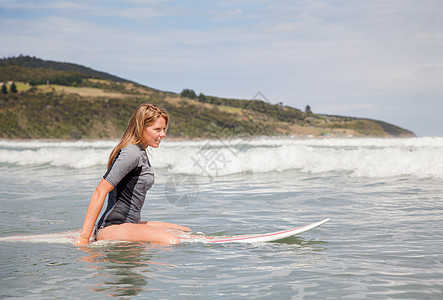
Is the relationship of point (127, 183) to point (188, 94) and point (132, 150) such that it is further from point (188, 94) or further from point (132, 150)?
point (188, 94)

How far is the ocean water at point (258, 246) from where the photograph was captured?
11.6 feet

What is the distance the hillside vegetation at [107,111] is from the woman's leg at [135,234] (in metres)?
58.8

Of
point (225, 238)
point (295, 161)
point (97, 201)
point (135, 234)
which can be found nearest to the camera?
point (97, 201)

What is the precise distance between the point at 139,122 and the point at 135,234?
3.79 ft

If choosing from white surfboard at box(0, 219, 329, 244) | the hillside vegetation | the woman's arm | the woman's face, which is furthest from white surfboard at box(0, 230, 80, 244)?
the hillside vegetation

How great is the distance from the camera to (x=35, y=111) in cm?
8856

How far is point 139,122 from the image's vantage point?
14.8 ft

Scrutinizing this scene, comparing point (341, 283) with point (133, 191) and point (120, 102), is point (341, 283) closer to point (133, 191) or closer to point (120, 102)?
point (133, 191)

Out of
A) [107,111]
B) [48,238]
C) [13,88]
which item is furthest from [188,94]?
[48,238]

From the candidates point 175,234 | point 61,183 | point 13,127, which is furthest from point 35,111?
point 175,234

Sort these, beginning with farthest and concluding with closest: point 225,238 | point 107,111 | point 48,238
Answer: point 107,111 → point 48,238 → point 225,238

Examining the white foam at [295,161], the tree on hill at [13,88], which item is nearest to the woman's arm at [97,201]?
the white foam at [295,161]

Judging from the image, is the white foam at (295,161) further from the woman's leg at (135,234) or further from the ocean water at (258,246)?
the woman's leg at (135,234)

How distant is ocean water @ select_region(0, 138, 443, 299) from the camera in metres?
3.54
